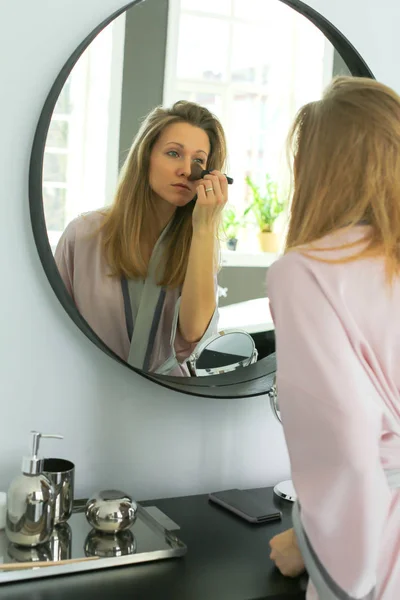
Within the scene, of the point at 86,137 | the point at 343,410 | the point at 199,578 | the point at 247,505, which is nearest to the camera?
the point at 343,410

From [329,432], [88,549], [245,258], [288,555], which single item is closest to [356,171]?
[329,432]

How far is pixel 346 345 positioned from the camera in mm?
996

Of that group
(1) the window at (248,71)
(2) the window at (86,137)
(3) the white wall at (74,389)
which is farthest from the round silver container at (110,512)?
(1) the window at (248,71)

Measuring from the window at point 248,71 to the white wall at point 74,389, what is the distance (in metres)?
0.11

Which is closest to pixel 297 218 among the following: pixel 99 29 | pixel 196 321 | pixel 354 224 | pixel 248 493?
pixel 354 224

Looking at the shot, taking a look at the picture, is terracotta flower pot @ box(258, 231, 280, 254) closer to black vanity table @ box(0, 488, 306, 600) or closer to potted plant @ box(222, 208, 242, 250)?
potted plant @ box(222, 208, 242, 250)

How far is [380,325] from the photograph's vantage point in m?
1.02

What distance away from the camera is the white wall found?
1271 mm

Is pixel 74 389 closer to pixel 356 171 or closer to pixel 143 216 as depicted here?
pixel 143 216

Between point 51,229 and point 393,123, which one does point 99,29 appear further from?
point 393,123

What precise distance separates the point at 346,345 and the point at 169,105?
0.60m

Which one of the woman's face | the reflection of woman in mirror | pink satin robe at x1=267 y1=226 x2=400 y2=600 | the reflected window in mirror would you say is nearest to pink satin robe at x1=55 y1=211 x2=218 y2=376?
the reflection of woman in mirror

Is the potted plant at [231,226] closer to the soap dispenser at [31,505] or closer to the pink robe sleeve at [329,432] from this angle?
the pink robe sleeve at [329,432]

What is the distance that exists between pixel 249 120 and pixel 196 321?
397 mm
